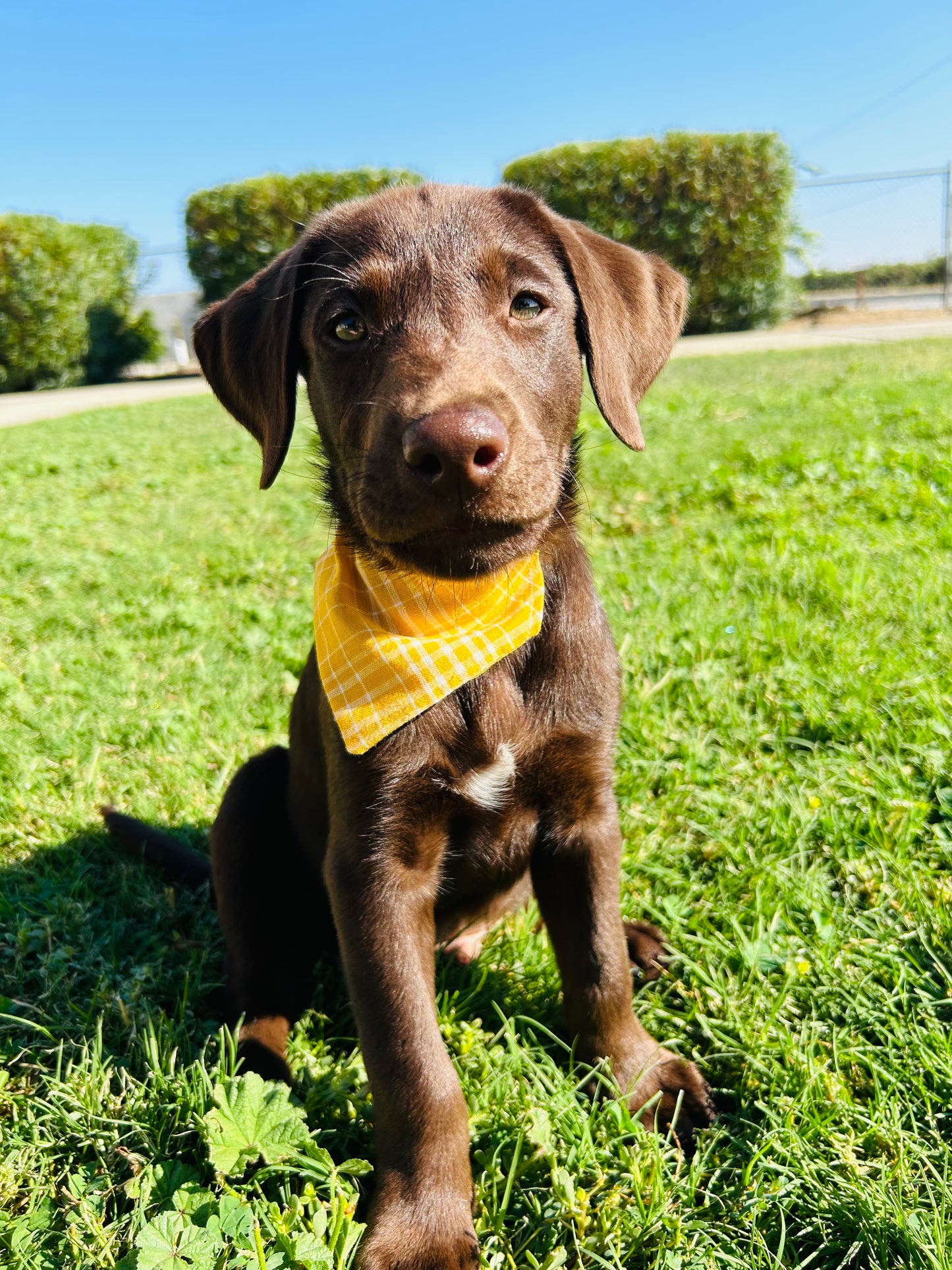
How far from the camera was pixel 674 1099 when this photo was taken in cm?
189

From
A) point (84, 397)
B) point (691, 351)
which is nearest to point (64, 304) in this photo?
point (84, 397)

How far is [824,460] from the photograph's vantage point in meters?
5.82

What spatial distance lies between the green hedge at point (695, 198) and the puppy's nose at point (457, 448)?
17862mm

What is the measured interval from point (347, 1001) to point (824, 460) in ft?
15.7

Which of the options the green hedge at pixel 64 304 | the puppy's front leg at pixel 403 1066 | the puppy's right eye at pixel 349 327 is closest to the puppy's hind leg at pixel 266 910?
the puppy's front leg at pixel 403 1066

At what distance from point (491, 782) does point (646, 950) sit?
71 cm

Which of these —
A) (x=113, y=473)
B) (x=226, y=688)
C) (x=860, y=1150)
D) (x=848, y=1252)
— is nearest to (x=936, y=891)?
(x=860, y=1150)

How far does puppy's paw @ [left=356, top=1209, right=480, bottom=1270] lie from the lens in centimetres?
156

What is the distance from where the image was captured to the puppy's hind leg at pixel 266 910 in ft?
6.83

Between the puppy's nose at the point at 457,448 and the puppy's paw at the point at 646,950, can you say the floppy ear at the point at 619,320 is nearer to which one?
the puppy's nose at the point at 457,448

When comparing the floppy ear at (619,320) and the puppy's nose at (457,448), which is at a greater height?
the floppy ear at (619,320)

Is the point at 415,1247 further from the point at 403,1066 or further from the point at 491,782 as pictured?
the point at 491,782

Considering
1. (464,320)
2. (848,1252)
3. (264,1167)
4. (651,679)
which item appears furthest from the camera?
(651,679)

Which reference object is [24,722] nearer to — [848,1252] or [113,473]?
[848,1252]
